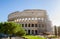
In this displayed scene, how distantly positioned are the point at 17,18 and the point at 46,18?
13712 mm

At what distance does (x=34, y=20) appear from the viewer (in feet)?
244

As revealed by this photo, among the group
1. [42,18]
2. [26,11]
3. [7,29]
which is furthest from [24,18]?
[7,29]

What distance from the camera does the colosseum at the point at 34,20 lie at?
237 ft

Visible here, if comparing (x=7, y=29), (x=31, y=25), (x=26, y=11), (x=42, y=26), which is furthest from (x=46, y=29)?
(x=7, y=29)

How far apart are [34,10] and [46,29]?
10637mm

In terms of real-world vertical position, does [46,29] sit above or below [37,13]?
below

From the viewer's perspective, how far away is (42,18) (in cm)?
7600

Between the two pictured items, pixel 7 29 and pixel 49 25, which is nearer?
pixel 7 29

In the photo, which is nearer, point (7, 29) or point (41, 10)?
point (7, 29)

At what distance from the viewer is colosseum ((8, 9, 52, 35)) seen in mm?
72250

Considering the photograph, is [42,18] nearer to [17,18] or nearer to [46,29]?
[46,29]

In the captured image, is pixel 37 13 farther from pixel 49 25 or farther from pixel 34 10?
pixel 49 25

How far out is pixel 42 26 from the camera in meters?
72.9

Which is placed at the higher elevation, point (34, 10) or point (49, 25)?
point (34, 10)
